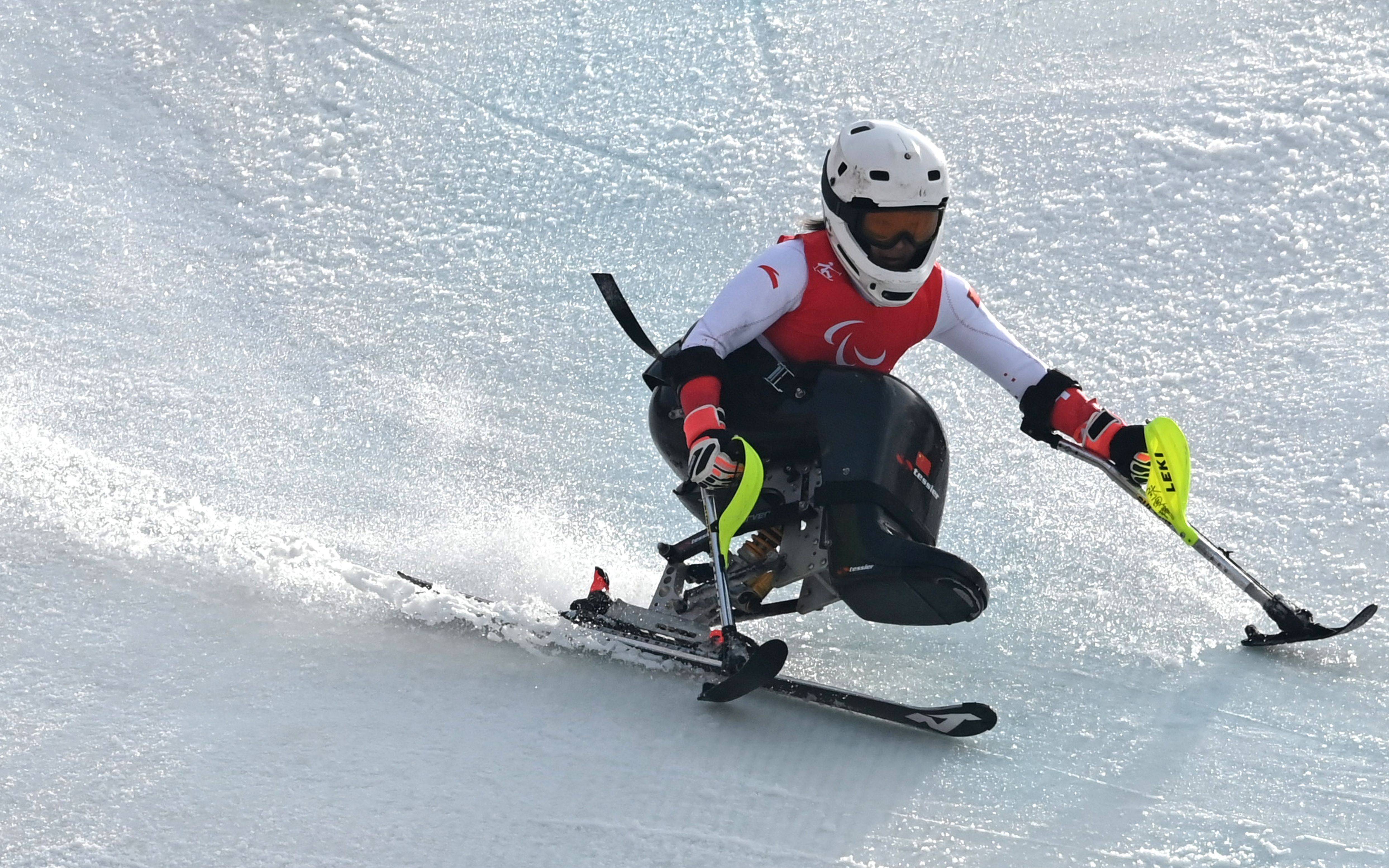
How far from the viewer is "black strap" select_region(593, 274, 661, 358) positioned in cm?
427

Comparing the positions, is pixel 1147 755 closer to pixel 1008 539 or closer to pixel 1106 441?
pixel 1106 441

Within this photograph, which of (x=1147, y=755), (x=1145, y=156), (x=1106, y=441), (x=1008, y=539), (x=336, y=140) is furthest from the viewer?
(x=336, y=140)

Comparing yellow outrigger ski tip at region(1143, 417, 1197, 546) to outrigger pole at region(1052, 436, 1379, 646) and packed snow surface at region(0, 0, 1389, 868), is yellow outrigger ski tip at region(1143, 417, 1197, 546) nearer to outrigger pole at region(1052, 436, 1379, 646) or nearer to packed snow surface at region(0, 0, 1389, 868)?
outrigger pole at region(1052, 436, 1379, 646)

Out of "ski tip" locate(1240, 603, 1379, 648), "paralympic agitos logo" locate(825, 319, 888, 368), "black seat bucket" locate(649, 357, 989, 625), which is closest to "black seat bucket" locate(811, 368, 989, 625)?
"black seat bucket" locate(649, 357, 989, 625)

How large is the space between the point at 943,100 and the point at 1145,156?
4.14 feet

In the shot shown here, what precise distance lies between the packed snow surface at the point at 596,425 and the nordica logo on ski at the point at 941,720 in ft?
0.27

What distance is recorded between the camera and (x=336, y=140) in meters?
7.47

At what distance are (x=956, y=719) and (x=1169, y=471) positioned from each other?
906 millimetres

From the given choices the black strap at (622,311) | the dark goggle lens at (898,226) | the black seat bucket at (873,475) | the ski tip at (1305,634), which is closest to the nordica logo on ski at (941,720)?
the black seat bucket at (873,475)

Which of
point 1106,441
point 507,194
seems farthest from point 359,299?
point 1106,441

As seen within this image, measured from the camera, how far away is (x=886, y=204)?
3633mm

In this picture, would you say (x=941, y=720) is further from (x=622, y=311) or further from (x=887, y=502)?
(x=622, y=311)

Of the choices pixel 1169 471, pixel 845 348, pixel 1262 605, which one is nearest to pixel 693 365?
pixel 845 348

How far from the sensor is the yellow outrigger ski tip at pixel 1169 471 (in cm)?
366
